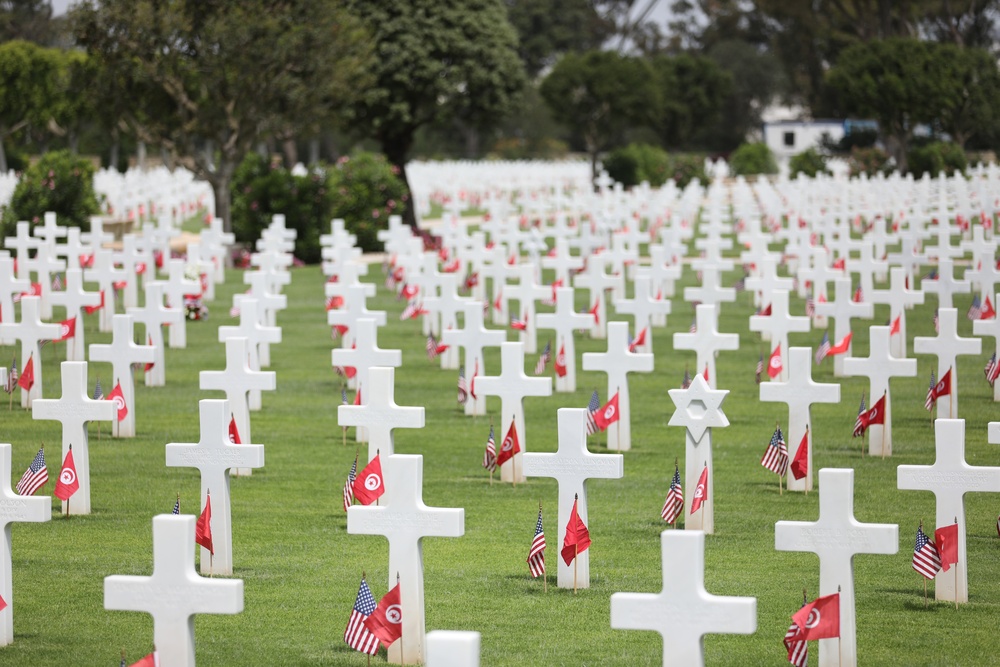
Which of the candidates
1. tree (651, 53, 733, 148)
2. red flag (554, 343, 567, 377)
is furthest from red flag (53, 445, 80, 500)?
tree (651, 53, 733, 148)

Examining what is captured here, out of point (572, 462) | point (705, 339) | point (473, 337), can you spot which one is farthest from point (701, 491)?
point (473, 337)

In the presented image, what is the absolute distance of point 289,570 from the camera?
33.1 ft

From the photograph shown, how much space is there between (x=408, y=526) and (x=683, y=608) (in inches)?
66.3

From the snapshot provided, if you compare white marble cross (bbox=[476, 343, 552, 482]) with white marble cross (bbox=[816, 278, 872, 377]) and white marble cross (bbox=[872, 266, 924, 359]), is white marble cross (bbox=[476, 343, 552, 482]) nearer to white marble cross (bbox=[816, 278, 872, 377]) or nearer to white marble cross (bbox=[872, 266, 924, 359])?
white marble cross (bbox=[816, 278, 872, 377])

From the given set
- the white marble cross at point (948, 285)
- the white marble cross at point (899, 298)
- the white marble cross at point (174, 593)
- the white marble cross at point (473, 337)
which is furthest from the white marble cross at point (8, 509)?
the white marble cross at point (948, 285)

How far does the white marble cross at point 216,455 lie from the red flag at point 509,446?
2.84 meters

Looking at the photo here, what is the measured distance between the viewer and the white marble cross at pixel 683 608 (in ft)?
21.4

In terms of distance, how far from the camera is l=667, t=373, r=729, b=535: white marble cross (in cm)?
1058

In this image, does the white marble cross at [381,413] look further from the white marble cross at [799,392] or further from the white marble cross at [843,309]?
the white marble cross at [843,309]

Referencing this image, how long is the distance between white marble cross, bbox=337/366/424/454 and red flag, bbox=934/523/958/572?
9.94ft

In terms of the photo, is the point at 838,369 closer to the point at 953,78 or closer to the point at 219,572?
the point at 219,572

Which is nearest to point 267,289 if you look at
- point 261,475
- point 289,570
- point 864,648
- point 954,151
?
point 261,475

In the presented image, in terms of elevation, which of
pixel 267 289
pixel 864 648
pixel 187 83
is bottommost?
pixel 864 648

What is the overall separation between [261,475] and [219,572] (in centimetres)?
328
